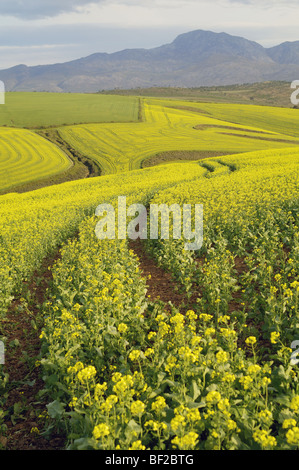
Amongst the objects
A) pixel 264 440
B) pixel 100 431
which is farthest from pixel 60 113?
pixel 264 440

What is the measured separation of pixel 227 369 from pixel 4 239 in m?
15.6

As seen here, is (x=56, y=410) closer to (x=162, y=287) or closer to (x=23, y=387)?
(x=23, y=387)

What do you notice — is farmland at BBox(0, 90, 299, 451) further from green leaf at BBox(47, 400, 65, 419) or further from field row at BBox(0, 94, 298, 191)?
field row at BBox(0, 94, 298, 191)

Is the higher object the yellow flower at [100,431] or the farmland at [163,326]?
the yellow flower at [100,431]

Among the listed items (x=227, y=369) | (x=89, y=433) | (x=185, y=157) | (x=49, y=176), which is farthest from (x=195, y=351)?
(x=185, y=157)

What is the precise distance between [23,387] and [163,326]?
4014 millimetres

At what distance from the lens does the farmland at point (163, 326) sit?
509 centimetres

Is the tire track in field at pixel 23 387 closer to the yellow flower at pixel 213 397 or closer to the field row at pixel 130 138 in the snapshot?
the yellow flower at pixel 213 397

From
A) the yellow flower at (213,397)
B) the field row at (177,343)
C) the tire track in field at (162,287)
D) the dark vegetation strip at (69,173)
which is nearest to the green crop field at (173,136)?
the dark vegetation strip at (69,173)

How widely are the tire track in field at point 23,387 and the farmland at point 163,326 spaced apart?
0.18 ft

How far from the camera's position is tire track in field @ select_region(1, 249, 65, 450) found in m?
6.62

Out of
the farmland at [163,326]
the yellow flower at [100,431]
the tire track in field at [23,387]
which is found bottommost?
the tire track in field at [23,387]

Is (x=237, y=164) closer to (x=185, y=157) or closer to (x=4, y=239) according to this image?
(x=185, y=157)

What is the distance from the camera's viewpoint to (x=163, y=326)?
279 inches
